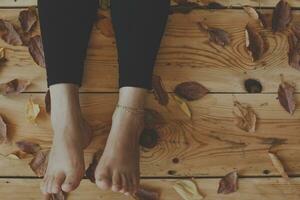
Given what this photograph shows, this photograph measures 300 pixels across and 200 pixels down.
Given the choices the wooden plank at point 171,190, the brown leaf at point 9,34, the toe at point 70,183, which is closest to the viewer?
the toe at point 70,183

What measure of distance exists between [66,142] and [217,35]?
1.81 feet

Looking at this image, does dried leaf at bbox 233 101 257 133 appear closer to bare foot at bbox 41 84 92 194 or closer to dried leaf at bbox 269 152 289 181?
dried leaf at bbox 269 152 289 181

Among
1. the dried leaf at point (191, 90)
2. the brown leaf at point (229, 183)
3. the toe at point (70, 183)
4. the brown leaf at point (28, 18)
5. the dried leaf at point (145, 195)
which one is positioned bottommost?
the dried leaf at point (145, 195)

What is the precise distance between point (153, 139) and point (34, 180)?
0.34m

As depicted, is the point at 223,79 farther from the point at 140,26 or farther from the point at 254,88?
the point at 140,26

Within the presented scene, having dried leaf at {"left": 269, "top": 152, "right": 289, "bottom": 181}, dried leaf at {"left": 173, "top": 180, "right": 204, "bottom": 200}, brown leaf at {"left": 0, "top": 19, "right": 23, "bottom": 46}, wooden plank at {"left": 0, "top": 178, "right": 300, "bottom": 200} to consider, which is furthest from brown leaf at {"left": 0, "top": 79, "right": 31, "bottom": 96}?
dried leaf at {"left": 269, "top": 152, "right": 289, "bottom": 181}

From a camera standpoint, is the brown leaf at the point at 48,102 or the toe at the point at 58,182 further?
the brown leaf at the point at 48,102

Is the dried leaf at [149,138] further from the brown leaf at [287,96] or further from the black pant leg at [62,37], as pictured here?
the brown leaf at [287,96]

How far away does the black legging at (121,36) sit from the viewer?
46.9 inches

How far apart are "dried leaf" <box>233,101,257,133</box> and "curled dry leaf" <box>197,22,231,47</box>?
19 cm

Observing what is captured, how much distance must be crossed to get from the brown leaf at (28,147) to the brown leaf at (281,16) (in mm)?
774

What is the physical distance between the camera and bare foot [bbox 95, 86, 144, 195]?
1.16 metres

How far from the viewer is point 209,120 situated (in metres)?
1.31

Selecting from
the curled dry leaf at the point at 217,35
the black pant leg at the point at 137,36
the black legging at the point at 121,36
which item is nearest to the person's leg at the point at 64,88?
the black legging at the point at 121,36
